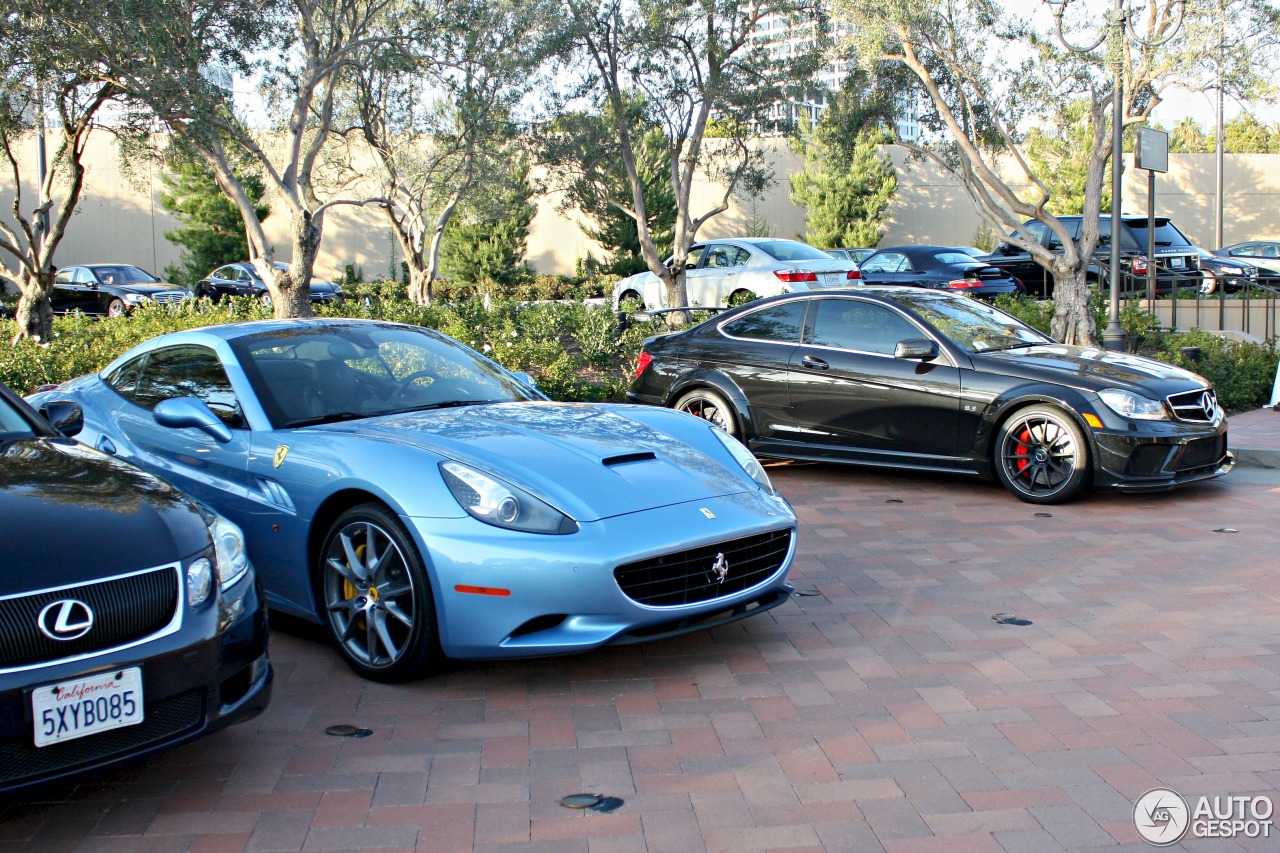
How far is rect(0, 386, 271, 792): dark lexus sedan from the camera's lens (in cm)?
305

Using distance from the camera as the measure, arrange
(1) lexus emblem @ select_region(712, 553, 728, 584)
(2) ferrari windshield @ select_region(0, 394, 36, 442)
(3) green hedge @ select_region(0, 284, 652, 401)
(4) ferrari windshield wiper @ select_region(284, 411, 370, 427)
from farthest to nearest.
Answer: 1. (3) green hedge @ select_region(0, 284, 652, 401)
2. (4) ferrari windshield wiper @ select_region(284, 411, 370, 427)
3. (1) lexus emblem @ select_region(712, 553, 728, 584)
4. (2) ferrari windshield @ select_region(0, 394, 36, 442)

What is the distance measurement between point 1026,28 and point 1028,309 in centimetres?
364

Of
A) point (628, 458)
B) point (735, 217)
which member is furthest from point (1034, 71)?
point (735, 217)

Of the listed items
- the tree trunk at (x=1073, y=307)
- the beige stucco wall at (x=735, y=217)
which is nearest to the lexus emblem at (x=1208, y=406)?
the tree trunk at (x=1073, y=307)

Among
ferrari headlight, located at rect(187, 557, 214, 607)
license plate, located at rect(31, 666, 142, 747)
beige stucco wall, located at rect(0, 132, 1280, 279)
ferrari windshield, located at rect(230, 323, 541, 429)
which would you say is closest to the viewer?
license plate, located at rect(31, 666, 142, 747)

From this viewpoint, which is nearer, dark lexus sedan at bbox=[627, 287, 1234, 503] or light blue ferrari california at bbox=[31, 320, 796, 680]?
light blue ferrari california at bbox=[31, 320, 796, 680]

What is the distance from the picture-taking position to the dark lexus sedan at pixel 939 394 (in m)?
7.57

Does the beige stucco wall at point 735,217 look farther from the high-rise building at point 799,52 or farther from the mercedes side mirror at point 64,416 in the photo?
the mercedes side mirror at point 64,416

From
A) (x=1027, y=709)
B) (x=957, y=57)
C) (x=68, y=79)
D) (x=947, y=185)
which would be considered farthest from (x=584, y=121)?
(x=947, y=185)

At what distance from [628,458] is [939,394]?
397cm

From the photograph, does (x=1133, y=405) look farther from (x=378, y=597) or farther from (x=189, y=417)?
(x=189, y=417)

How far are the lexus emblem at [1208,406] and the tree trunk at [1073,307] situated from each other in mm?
6248

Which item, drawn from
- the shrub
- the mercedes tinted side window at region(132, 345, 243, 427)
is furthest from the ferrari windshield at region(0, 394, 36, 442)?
the shrub

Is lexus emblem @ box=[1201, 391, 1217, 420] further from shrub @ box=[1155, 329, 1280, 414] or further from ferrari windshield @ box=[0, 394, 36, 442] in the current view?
ferrari windshield @ box=[0, 394, 36, 442]
